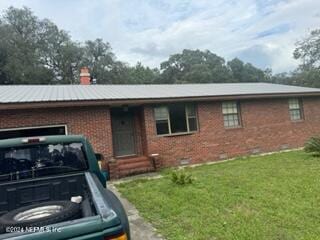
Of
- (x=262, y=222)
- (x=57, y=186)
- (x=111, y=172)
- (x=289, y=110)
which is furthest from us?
(x=289, y=110)

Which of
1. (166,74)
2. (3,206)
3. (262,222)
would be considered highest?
(166,74)

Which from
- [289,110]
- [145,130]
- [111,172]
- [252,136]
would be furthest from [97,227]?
[289,110]

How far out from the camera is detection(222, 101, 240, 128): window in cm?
1346

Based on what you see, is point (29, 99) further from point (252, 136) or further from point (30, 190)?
point (252, 136)

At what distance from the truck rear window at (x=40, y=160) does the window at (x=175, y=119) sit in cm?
804

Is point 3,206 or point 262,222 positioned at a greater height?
point 3,206

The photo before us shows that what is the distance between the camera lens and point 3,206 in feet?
11.2

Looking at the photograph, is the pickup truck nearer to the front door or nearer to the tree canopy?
the front door

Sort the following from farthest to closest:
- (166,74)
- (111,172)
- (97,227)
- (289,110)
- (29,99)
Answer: (166,74) → (289,110) → (111,172) → (29,99) → (97,227)

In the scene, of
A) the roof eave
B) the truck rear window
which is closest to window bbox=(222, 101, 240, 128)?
the roof eave

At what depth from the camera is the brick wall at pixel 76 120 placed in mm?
9359

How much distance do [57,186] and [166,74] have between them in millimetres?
45759

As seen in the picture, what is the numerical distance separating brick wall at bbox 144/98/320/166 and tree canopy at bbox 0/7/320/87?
24441 mm

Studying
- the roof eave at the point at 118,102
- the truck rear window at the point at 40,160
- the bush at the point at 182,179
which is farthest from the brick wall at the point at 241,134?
the truck rear window at the point at 40,160
